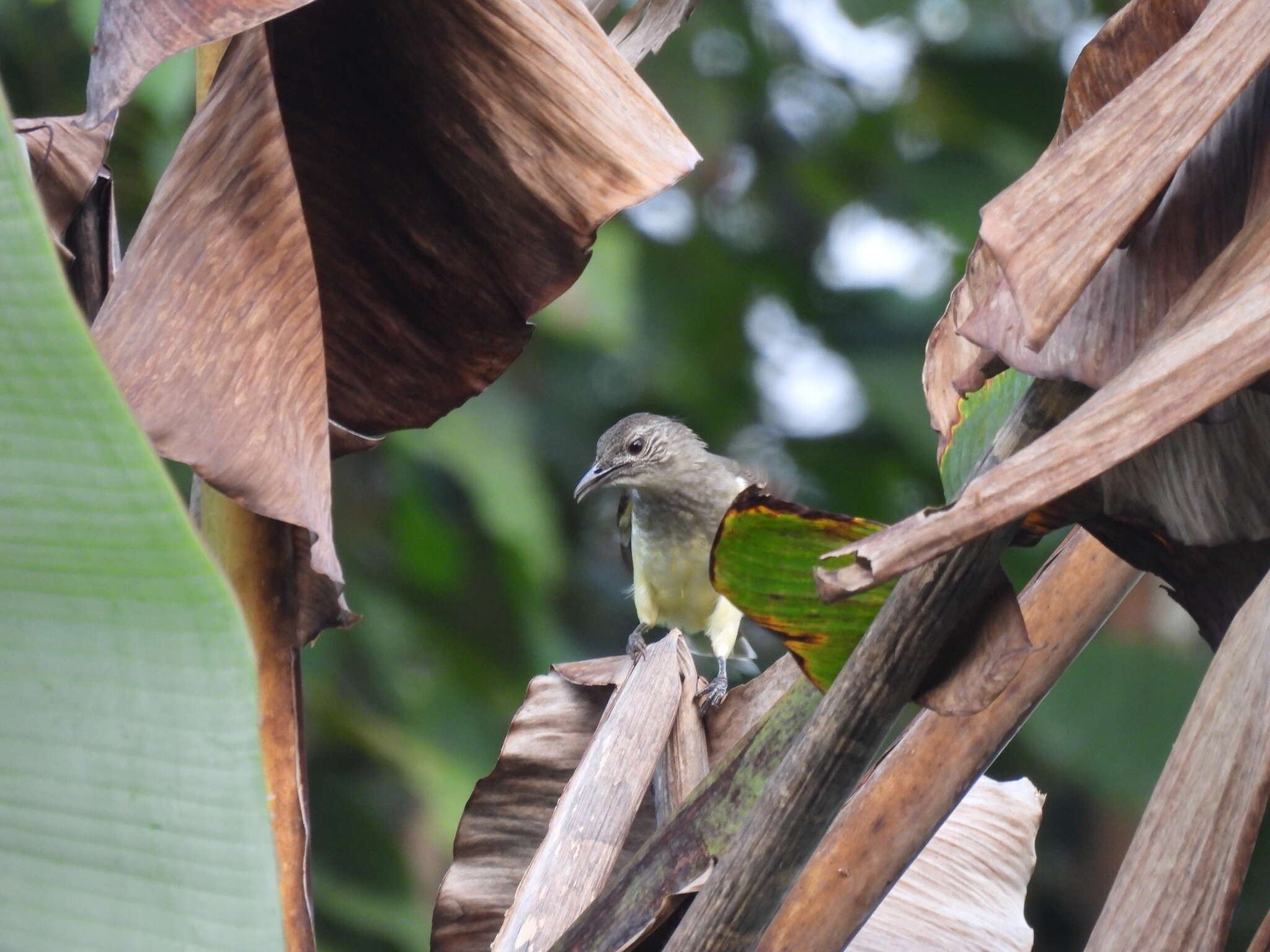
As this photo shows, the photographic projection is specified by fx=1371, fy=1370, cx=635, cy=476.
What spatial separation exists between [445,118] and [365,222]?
133 mm

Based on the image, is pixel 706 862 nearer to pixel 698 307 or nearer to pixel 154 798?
pixel 154 798

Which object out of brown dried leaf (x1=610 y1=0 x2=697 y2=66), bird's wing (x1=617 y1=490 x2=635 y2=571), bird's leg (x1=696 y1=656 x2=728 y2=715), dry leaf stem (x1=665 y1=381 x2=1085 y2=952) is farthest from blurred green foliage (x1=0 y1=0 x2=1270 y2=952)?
dry leaf stem (x1=665 y1=381 x2=1085 y2=952)

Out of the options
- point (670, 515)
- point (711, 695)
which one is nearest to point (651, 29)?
point (711, 695)

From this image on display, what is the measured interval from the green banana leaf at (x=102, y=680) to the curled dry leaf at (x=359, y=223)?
21 cm

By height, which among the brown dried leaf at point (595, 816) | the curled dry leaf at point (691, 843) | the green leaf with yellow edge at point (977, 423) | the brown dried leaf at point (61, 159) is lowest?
the brown dried leaf at point (595, 816)

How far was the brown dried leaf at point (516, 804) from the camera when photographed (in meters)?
1.64

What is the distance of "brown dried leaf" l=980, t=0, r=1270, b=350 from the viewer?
2.81 feet

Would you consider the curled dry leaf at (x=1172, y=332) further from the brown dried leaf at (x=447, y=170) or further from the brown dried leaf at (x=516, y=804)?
the brown dried leaf at (x=516, y=804)

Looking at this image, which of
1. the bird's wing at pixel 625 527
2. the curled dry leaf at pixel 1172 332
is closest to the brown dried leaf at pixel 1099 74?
the curled dry leaf at pixel 1172 332

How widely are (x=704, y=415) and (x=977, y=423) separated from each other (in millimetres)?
5130

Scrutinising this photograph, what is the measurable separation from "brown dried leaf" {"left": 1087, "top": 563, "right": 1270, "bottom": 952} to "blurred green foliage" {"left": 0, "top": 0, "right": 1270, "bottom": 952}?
9.22 ft

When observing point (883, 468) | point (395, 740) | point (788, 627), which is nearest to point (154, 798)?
point (788, 627)

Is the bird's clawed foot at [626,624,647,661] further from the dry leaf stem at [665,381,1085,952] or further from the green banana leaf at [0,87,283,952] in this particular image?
the green banana leaf at [0,87,283,952]

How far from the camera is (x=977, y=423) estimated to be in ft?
4.02
